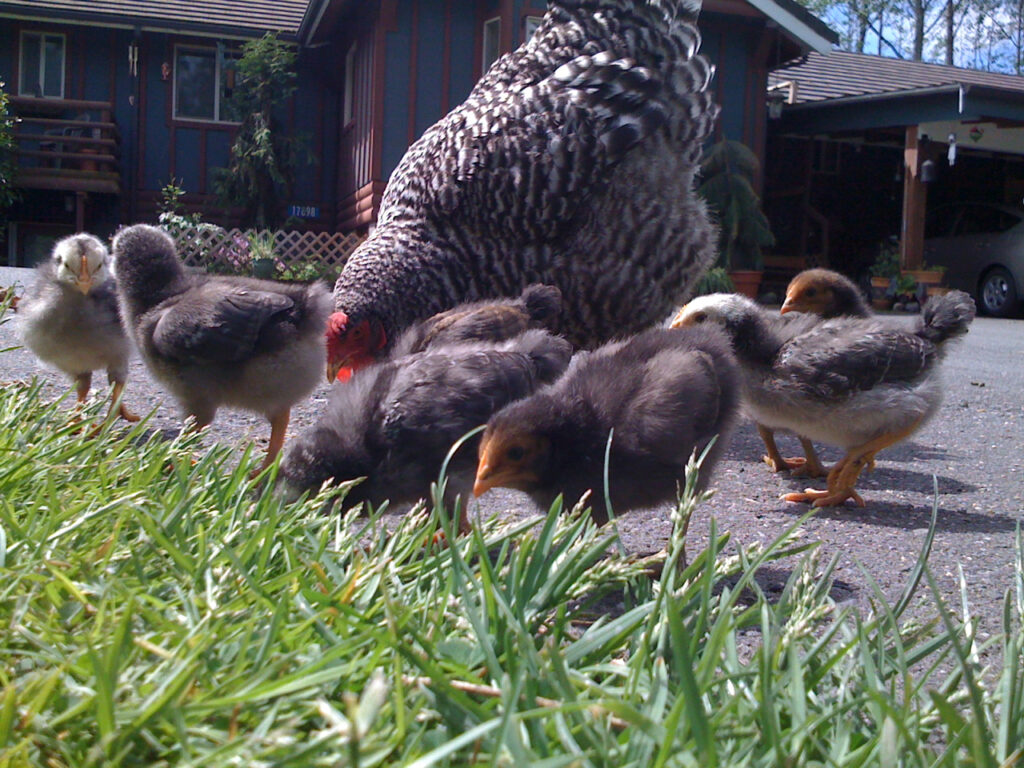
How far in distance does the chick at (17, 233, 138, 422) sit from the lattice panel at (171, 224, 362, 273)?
384 inches

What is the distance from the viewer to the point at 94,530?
183cm

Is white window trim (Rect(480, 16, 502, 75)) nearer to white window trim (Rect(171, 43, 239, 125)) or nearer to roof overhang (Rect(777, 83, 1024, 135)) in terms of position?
white window trim (Rect(171, 43, 239, 125))

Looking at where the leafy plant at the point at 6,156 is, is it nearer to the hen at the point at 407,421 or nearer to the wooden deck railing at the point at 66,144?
the wooden deck railing at the point at 66,144

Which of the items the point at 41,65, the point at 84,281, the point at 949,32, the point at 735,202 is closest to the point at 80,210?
the point at 41,65

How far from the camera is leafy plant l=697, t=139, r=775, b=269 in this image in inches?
617

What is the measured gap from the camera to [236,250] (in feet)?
A: 49.9

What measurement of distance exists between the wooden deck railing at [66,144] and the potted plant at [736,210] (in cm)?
1046

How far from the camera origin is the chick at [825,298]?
5.20 meters

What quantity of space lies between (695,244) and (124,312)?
2.65 meters

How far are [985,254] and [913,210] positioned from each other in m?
2.18

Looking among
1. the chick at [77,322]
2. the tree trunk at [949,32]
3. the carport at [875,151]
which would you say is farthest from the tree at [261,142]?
the tree trunk at [949,32]

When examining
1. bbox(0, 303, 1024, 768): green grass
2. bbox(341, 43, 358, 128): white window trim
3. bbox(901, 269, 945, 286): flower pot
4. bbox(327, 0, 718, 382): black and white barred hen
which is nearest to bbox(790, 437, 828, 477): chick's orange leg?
bbox(327, 0, 718, 382): black and white barred hen

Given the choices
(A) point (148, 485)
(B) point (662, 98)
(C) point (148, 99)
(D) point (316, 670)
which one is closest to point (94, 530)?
(A) point (148, 485)

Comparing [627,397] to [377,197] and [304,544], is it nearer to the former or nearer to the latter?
[304,544]
